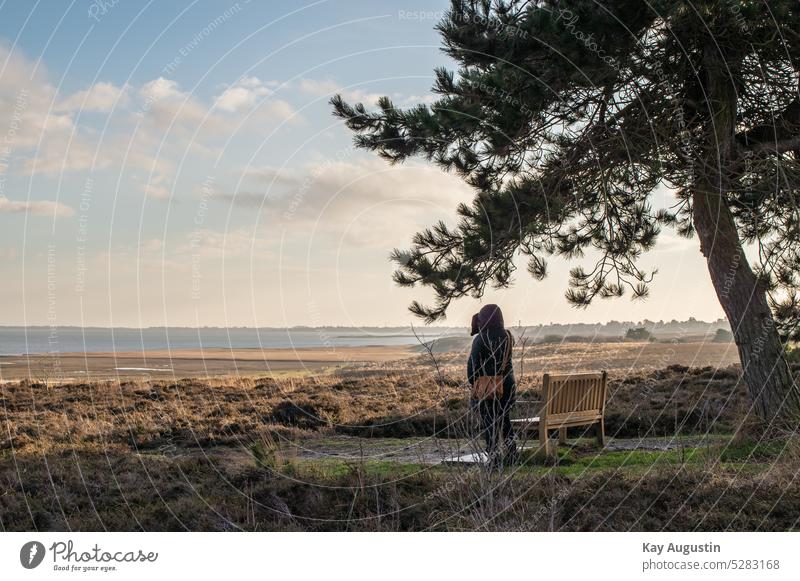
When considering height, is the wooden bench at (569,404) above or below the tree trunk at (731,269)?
below

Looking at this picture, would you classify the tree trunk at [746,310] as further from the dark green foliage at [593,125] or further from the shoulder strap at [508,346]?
the shoulder strap at [508,346]

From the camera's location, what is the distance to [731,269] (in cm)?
1011

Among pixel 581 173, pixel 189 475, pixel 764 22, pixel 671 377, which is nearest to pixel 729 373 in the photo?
pixel 671 377

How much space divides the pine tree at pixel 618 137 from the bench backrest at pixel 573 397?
1.33 m

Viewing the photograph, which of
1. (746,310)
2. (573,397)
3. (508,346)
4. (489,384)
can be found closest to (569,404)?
(573,397)

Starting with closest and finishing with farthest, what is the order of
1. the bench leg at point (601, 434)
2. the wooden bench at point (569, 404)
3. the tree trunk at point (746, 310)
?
1. the wooden bench at point (569, 404)
2. the tree trunk at point (746, 310)
3. the bench leg at point (601, 434)

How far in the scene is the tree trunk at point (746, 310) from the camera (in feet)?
32.2

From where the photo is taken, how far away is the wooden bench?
30.0 ft

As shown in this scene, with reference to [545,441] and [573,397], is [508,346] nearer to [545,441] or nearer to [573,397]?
[545,441]

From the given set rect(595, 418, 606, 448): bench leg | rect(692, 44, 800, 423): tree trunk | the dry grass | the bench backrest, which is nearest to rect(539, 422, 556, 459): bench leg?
the bench backrest

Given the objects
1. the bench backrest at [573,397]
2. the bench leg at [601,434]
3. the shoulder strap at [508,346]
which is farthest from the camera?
the bench leg at [601,434]

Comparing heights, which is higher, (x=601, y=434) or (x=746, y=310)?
(x=746, y=310)

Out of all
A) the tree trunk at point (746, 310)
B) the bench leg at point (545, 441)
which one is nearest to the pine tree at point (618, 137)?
the tree trunk at point (746, 310)

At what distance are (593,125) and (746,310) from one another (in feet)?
10.1
